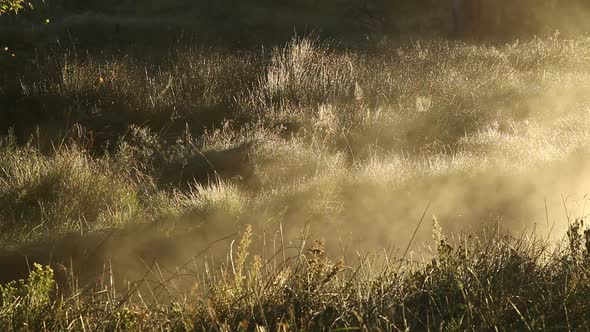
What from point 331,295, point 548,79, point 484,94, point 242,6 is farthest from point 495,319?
point 242,6

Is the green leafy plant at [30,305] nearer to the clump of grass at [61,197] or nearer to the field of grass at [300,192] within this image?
the field of grass at [300,192]

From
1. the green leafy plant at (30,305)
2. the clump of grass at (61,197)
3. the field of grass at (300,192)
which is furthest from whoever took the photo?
the clump of grass at (61,197)

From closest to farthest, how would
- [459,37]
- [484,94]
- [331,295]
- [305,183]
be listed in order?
[331,295], [305,183], [484,94], [459,37]

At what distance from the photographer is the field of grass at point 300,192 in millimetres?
3635

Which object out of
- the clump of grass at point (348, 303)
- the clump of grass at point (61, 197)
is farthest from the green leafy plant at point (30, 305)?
the clump of grass at point (61, 197)

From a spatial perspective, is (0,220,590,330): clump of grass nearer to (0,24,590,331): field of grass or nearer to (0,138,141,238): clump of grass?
(0,24,590,331): field of grass

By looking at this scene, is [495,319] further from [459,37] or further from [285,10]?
[285,10]

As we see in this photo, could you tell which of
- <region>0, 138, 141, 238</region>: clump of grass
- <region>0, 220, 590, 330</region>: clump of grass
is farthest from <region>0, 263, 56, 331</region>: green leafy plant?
<region>0, 138, 141, 238</region>: clump of grass

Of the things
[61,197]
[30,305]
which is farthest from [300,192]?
[30,305]

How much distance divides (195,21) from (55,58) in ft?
38.2

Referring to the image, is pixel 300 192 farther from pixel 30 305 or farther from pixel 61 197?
pixel 30 305

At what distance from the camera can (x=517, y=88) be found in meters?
11.6

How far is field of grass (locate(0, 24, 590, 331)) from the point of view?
143 inches

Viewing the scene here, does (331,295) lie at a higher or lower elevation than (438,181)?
higher
